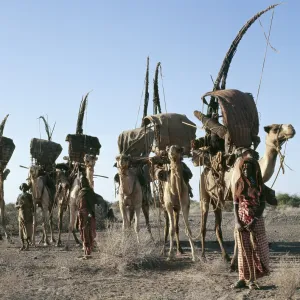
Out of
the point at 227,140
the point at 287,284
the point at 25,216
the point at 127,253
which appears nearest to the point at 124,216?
the point at 127,253

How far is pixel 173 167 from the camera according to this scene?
12.6 m

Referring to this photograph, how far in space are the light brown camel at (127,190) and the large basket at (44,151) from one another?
14.7 feet

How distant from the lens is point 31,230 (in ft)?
54.0

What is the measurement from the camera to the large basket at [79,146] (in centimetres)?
1736

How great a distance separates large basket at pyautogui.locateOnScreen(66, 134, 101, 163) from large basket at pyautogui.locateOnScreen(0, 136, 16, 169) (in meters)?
2.68

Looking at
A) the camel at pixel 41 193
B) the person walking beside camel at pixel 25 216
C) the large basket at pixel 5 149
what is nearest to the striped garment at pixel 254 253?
the person walking beside camel at pixel 25 216

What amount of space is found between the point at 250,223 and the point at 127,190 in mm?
6476

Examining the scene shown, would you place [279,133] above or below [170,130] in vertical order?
below

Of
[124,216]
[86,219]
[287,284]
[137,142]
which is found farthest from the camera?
[137,142]

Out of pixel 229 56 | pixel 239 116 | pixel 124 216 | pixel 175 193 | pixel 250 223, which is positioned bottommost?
pixel 250 223

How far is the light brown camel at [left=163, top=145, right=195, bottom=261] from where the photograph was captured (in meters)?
12.5

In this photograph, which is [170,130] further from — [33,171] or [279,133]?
[279,133]

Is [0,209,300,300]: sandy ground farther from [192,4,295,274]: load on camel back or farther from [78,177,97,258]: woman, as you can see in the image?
[192,4,295,274]: load on camel back

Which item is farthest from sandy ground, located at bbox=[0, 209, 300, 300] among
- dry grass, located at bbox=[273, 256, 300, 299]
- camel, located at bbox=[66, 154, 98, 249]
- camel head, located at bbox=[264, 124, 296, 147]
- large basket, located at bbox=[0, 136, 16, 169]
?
large basket, located at bbox=[0, 136, 16, 169]
